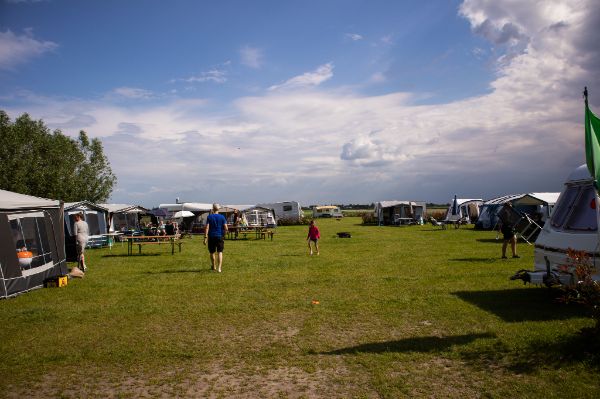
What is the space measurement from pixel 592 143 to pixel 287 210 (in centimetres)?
4581

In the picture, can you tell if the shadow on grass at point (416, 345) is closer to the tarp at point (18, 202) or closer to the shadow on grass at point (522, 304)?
the shadow on grass at point (522, 304)

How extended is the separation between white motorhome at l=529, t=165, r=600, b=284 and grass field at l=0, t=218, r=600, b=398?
0.78 meters

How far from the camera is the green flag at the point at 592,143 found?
5.32m

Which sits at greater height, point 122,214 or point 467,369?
point 122,214

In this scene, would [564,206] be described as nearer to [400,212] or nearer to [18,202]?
[18,202]

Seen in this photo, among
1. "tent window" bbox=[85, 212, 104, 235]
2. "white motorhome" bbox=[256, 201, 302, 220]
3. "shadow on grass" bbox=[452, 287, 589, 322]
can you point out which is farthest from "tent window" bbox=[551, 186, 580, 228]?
"white motorhome" bbox=[256, 201, 302, 220]

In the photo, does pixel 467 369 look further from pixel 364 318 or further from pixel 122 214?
pixel 122 214

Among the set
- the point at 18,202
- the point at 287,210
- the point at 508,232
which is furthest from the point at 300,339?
the point at 287,210

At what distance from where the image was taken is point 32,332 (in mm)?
6770

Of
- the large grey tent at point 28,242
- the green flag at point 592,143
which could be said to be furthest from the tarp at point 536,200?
the large grey tent at point 28,242

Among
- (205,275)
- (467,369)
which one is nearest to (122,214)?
(205,275)

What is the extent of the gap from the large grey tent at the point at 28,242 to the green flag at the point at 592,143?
11.5m

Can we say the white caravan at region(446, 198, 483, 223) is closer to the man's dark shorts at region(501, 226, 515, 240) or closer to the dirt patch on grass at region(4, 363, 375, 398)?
the man's dark shorts at region(501, 226, 515, 240)

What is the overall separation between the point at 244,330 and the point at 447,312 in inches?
137
